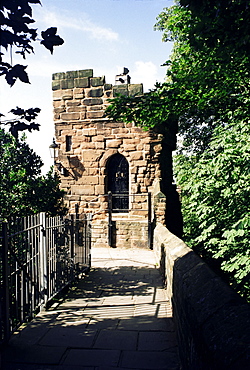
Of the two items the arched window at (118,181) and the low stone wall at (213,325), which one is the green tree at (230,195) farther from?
the low stone wall at (213,325)

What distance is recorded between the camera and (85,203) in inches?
468

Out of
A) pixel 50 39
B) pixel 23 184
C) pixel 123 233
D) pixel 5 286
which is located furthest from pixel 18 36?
pixel 123 233

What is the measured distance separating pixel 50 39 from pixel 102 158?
9.07m

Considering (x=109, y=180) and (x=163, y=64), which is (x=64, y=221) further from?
(x=109, y=180)

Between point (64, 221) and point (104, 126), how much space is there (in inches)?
256

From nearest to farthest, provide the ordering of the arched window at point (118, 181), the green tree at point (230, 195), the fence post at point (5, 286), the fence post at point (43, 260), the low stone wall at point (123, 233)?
the fence post at point (5, 286) → the fence post at point (43, 260) → the green tree at point (230, 195) → the low stone wall at point (123, 233) → the arched window at point (118, 181)

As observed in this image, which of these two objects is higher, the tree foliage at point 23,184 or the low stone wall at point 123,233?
the tree foliage at point 23,184

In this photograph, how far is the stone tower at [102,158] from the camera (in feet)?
37.0

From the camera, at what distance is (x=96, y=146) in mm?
11758

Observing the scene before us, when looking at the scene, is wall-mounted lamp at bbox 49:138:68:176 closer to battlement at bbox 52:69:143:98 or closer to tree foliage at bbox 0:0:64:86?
battlement at bbox 52:69:143:98

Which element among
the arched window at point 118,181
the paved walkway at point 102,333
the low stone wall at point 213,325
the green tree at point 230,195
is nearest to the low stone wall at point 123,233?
the arched window at point 118,181

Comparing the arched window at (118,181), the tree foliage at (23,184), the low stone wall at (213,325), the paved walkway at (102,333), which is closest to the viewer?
the low stone wall at (213,325)

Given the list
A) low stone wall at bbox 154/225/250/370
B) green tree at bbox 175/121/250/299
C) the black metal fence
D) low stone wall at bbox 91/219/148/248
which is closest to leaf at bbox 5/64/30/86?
the black metal fence

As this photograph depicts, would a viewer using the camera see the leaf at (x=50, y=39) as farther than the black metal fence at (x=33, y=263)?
No
